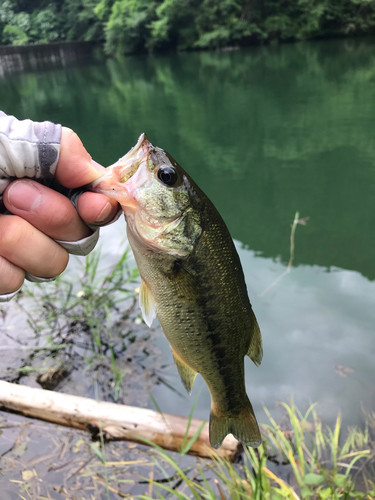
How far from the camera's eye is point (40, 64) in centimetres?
4931

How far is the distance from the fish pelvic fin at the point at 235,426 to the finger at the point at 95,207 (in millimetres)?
1189

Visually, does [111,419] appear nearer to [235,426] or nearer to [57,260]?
[235,426]

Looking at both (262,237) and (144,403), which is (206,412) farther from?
(262,237)

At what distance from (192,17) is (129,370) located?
4789 cm

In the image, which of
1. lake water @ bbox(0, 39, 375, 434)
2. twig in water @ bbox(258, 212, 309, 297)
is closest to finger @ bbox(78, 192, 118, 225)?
lake water @ bbox(0, 39, 375, 434)

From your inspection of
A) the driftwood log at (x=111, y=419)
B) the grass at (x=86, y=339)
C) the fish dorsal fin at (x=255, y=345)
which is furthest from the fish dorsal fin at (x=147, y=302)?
the grass at (x=86, y=339)

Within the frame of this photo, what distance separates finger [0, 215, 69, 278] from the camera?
1.53 metres

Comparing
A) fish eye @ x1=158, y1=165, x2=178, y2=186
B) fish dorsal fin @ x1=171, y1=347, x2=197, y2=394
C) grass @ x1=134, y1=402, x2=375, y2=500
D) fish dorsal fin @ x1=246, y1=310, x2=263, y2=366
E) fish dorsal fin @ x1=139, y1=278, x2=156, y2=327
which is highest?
fish eye @ x1=158, y1=165, x2=178, y2=186

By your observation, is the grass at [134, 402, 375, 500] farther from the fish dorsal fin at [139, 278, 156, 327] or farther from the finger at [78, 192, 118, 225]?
the finger at [78, 192, 118, 225]

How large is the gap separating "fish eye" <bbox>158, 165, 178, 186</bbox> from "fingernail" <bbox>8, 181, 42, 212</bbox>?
510 millimetres

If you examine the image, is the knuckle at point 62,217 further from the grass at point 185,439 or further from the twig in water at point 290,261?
the twig in water at point 290,261

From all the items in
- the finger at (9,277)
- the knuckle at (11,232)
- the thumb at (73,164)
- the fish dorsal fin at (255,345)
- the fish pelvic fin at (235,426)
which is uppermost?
the thumb at (73,164)

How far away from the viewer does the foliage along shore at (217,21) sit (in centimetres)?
3631

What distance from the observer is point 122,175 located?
62.9 inches
